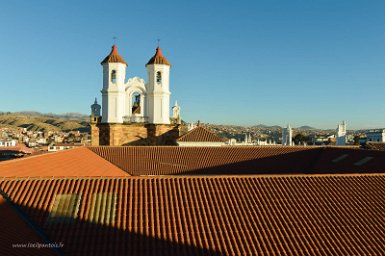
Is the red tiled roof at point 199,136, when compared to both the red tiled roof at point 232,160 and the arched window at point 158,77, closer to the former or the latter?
the red tiled roof at point 232,160

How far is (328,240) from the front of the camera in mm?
10766

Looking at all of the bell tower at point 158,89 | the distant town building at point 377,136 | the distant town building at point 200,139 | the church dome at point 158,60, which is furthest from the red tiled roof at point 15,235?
the distant town building at point 377,136

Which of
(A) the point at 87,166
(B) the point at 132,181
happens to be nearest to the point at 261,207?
(B) the point at 132,181

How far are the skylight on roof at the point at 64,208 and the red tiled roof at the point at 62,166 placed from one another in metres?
3.78

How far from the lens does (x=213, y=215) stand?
456 inches

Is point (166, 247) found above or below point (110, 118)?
below

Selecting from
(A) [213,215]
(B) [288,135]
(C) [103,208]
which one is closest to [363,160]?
(A) [213,215]

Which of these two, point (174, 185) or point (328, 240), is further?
point (174, 185)

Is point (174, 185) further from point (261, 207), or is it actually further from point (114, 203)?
point (261, 207)

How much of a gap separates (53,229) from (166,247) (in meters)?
3.36

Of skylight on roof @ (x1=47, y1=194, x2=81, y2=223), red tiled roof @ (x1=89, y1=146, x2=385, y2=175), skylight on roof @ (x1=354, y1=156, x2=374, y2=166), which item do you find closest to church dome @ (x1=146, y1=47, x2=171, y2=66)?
red tiled roof @ (x1=89, y1=146, x2=385, y2=175)

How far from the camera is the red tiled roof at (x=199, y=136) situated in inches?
1235

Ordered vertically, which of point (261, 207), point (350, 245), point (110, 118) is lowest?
point (350, 245)

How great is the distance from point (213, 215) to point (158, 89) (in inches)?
869
